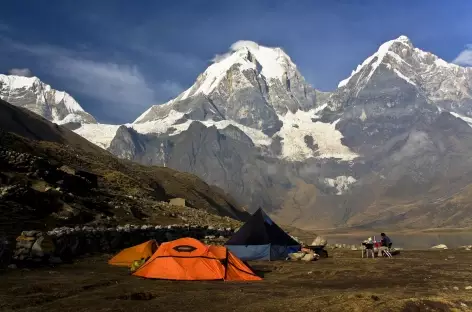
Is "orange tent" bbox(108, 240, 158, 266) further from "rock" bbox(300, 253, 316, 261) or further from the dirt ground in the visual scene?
"rock" bbox(300, 253, 316, 261)

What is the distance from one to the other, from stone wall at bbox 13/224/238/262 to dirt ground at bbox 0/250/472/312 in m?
1.25

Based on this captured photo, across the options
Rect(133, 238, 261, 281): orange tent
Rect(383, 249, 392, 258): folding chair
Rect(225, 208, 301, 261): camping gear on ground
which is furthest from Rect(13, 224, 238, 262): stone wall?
Rect(383, 249, 392, 258): folding chair

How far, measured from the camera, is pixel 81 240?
26.8m

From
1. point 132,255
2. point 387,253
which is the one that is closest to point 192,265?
point 132,255

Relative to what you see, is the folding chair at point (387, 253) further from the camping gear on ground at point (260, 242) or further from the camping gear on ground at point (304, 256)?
the camping gear on ground at point (260, 242)

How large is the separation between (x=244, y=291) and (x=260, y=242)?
581 inches

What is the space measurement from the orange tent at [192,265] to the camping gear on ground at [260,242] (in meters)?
10.4

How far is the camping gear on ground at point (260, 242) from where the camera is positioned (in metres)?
30.8

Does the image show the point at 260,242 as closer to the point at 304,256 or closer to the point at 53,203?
the point at 304,256

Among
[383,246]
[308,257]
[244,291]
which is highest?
[383,246]

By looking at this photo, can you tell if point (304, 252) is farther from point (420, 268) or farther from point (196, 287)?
point (196, 287)

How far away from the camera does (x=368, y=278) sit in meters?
20.8

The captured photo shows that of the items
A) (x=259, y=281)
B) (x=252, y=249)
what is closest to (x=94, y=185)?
(x=252, y=249)

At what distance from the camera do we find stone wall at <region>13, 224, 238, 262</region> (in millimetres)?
21953
